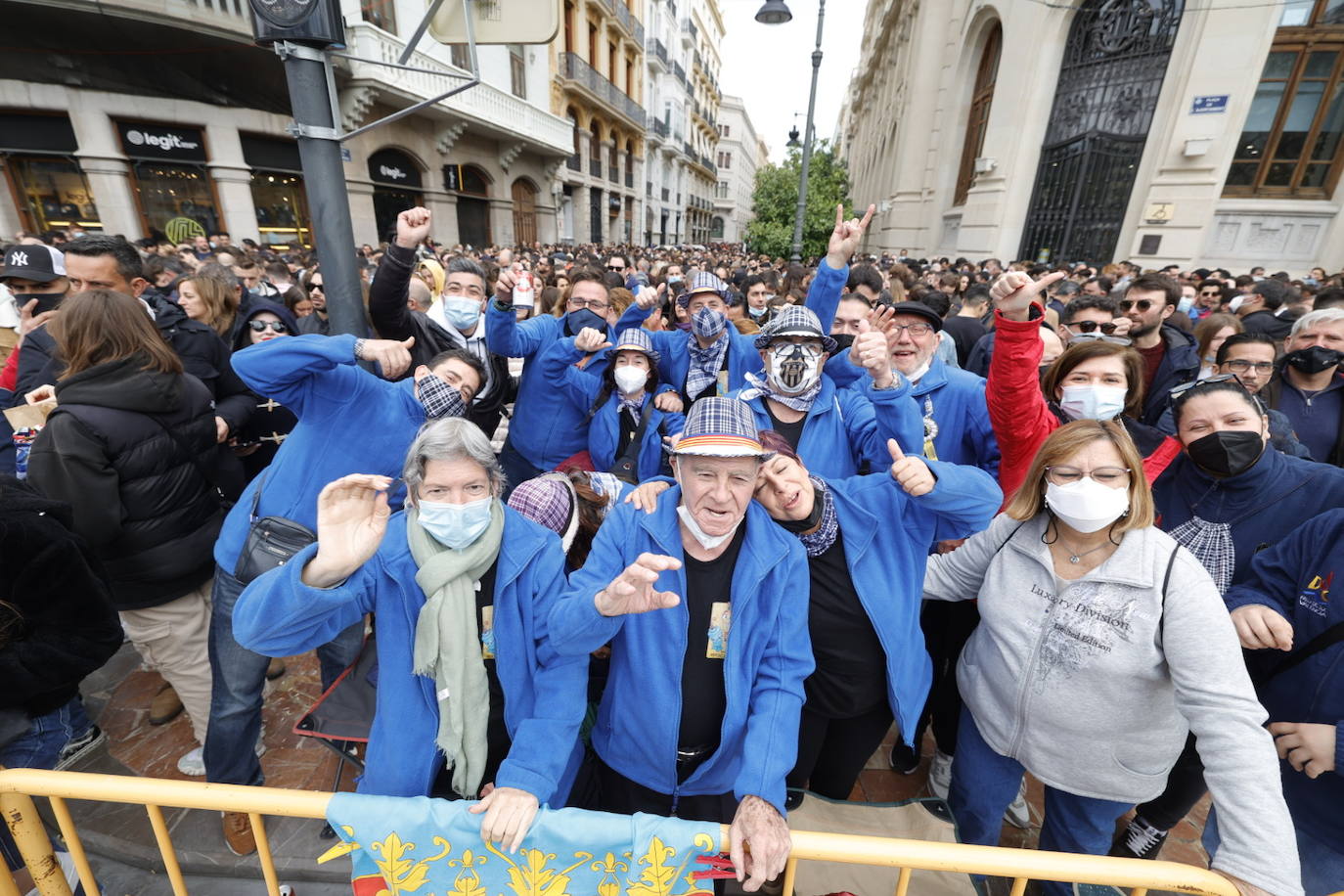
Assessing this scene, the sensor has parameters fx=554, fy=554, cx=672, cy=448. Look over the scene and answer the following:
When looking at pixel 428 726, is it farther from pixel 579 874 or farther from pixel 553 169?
pixel 553 169

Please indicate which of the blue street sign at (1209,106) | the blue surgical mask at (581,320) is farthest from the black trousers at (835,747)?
the blue street sign at (1209,106)

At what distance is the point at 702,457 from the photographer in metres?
1.87

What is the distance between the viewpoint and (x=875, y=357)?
2668 mm

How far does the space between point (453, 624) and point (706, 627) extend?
2.73 feet

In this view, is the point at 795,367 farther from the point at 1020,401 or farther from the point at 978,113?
the point at 978,113

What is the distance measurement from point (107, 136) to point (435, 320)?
568 inches

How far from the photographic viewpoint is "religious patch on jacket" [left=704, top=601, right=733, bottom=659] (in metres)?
1.90

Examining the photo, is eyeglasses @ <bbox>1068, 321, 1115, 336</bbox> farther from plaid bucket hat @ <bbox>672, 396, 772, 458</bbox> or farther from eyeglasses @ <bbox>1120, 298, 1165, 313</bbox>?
plaid bucket hat @ <bbox>672, 396, 772, 458</bbox>

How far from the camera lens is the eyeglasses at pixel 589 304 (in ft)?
14.6

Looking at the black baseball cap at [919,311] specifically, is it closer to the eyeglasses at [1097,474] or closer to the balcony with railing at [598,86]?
the eyeglasses at [1097,474]

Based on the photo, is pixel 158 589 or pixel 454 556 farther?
pixel 158 589

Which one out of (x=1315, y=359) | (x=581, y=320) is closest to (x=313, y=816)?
(x=581, y=320)

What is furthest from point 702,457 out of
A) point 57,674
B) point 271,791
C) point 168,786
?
point 57,674

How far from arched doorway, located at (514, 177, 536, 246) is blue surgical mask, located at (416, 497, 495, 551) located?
22340 millimetres
